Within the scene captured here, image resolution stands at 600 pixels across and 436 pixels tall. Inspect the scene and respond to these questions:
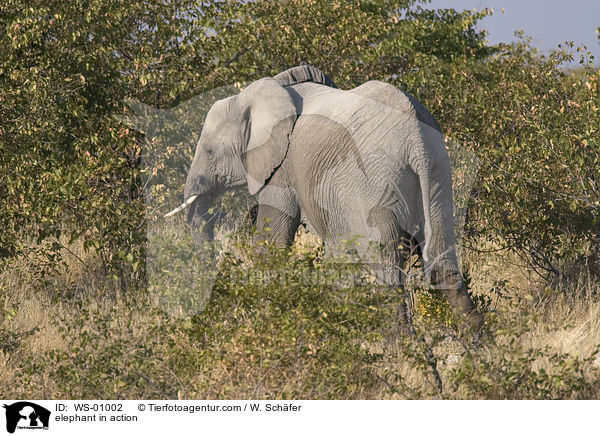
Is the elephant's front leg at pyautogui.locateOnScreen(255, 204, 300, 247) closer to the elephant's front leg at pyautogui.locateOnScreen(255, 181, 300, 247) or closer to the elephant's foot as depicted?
the elephant's front leg at pyautogui.locateOnScreen(255, 181, 300, 247)

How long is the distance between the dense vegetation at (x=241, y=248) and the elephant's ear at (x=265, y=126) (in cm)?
76

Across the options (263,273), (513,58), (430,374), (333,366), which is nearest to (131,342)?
(263,273)

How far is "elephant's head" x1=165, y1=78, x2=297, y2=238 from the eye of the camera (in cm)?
621

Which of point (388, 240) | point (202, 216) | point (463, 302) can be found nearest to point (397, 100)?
point (388, 240)

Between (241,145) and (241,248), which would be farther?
(241,145)

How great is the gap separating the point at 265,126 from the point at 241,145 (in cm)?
47

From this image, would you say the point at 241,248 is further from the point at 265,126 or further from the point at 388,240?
the point at 265,126

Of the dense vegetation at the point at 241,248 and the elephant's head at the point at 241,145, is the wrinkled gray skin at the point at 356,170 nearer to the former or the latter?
the elephant's head at the point at 241,145

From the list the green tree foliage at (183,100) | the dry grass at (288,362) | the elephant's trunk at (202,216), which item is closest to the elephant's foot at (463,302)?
the dry grass at (288,362)

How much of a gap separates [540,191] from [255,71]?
318 cm
